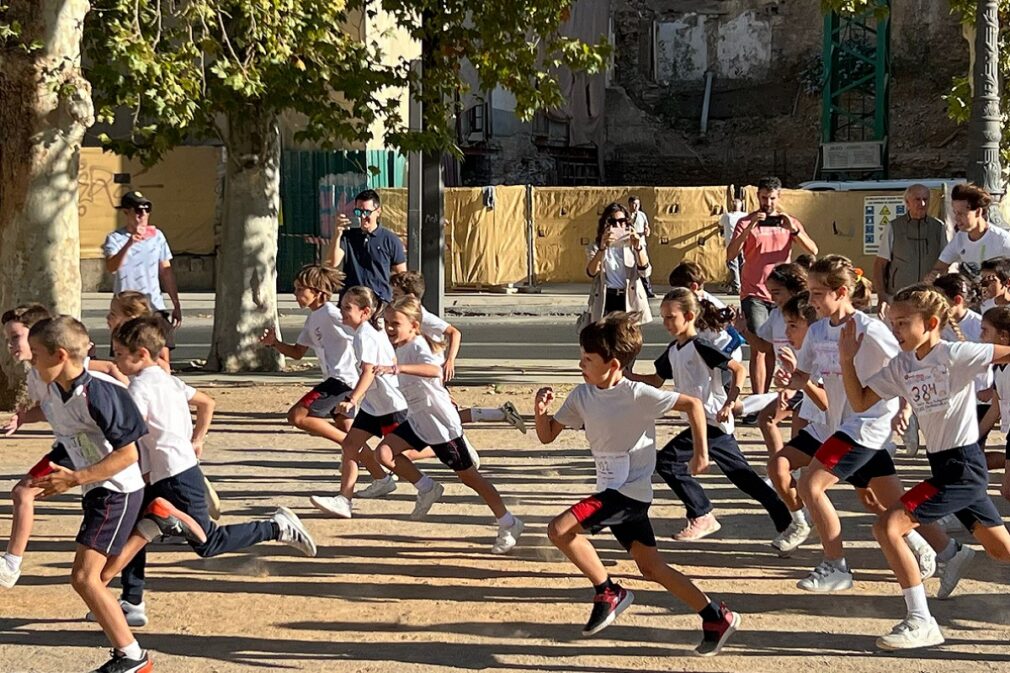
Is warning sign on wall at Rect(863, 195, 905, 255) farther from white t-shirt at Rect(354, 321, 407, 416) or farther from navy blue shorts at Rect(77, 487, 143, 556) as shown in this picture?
navy blue shorts at Rect(77, 487, 143, 556)

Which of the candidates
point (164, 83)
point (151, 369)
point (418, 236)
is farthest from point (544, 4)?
point (151, 369)

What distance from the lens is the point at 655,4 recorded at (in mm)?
43719

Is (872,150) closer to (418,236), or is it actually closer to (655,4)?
(655,4)

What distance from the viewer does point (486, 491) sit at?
846cm

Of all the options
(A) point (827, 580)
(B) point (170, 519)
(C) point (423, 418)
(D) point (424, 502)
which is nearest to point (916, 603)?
(A) point (827, 580)

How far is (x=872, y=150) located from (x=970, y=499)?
117 feet

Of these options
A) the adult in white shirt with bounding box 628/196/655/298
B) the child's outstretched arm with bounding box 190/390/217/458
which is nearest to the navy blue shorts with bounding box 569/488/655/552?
the child's outstretched arm with bounding box 190/390/217/458

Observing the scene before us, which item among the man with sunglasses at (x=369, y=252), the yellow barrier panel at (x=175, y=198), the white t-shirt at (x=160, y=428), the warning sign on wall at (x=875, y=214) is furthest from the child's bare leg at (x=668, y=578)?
the yellow barrier panel at (x=175, y=198)

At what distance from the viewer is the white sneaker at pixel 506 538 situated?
824 centimetres

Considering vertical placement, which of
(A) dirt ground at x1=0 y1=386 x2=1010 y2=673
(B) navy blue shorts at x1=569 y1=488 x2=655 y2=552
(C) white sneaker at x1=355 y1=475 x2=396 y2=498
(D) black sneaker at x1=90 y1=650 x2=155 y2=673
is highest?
(B) navy blue shorts at x1=569 y1=488 x2=655 y2=552

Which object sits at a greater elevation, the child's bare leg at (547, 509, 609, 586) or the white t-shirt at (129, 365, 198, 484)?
the white t-shirt at (129, 365, 198, 484)

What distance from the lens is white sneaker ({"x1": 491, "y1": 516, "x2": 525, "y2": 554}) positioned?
8.24 metres

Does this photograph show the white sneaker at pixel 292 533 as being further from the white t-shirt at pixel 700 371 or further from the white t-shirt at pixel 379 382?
the white t-shirt at pixel 700 371

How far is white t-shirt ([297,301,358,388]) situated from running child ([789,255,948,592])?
3.18 meters
